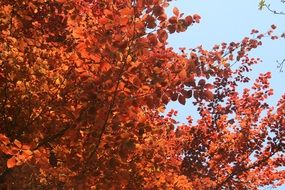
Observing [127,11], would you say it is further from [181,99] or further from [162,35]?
[181,99]

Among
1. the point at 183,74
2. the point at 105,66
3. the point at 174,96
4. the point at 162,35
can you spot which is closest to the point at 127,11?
the point at 162,35

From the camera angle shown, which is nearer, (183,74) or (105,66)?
(105,66)

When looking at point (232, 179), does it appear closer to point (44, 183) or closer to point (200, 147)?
point (200, 147)

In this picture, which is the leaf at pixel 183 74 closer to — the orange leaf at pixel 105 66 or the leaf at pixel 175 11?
the leaf at pixel 175 11

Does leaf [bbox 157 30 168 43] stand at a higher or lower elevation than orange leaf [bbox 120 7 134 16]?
higher

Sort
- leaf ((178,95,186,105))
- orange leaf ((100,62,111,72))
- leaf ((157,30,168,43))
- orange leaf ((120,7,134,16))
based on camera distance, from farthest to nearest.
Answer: leaf ((178,95,186,105))
leaf ((157,30,168,43))
orange leaf ((100,62,111,72))
orange leaf ((120,7,134,16))

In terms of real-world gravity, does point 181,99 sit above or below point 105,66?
above

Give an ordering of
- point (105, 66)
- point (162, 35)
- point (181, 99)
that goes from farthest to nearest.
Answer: point (181, 99) < point (162, 35) < point (105, 66)

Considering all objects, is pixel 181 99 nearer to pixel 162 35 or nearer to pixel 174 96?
pixel 174 96

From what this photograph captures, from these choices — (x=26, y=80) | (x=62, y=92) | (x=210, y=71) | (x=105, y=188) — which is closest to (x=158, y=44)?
(x=210, y=71)

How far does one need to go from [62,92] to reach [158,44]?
180 cm

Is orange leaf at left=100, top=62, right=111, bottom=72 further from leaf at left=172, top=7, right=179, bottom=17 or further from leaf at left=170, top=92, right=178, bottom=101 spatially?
leaf at left=172, top=7, right=179, bottom=17

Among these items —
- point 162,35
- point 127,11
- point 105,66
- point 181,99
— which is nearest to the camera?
point 127,11

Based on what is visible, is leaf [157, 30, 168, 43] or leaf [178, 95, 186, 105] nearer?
leaf [157, 30, 168, 43]
